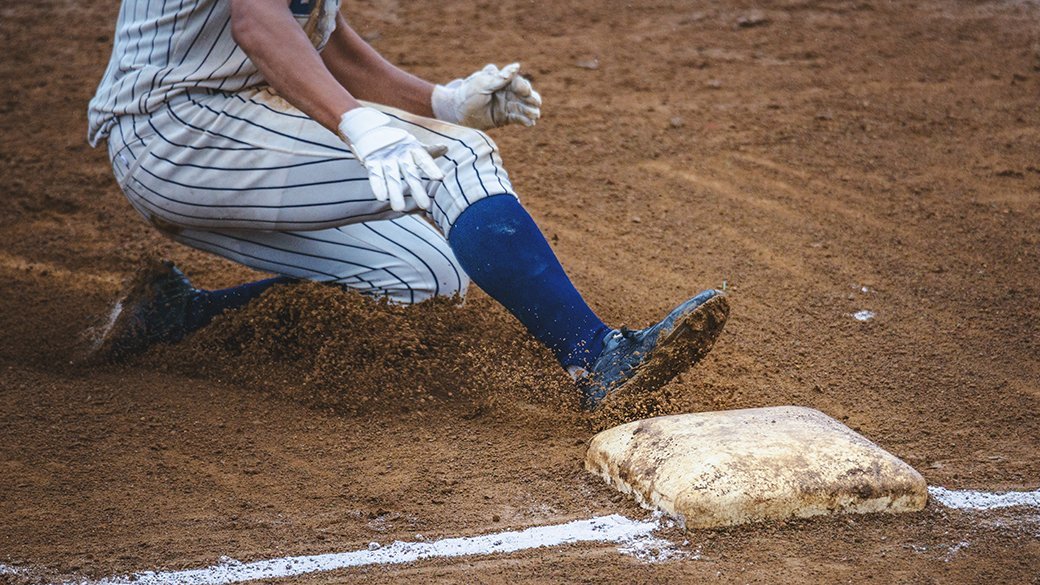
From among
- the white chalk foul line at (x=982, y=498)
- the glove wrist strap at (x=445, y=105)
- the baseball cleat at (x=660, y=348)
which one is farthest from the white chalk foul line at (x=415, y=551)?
the glove wrist strap at (x=445, y=105)

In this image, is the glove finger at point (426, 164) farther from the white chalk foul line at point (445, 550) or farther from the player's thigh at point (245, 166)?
the white chalk foul line at point (445, 550)

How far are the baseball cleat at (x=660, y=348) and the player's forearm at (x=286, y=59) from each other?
745 millimetres

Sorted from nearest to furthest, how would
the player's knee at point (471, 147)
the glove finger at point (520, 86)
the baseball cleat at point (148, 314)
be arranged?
the player's knee at point (471, 147)
the glove finger at point (520, 86)
the baseball cleat at point (148, 314)

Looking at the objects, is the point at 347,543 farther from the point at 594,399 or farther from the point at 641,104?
the point at 641,104

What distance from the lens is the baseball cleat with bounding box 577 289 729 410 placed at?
7.38ft

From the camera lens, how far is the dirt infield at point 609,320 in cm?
207

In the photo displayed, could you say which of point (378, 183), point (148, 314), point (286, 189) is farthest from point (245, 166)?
point (148, 314)

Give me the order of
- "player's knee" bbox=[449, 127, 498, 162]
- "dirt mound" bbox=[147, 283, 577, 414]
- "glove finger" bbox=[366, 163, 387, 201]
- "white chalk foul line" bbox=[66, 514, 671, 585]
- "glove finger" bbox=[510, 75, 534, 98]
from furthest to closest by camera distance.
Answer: "glove finger" bbox=[510, 75, 534, 98]
"dirt mound" bbox=[147, 283, 577, 414]
"player's knee" bbox=[449, 127, 498, 162]
"glove finger" bbox=[366, 163, 387, 201]
"white chalk foul line" bbox=[66, 514, 671, 585]

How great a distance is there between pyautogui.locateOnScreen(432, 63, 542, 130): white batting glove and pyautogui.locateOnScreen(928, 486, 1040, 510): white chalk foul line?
50.2 inches

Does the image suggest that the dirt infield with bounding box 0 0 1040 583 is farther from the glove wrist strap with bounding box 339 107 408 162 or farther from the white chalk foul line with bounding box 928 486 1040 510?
the glove wrist strap with bounding box 339 107 408 162

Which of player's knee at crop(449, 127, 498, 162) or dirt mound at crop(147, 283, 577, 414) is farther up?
player's knee at crop(449, 127, 498, 162)

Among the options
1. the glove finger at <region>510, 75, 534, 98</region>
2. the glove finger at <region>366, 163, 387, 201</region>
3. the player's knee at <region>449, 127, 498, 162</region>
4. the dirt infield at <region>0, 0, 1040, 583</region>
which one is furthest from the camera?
the glove finger at <region>510, 75, 534, 98</region>

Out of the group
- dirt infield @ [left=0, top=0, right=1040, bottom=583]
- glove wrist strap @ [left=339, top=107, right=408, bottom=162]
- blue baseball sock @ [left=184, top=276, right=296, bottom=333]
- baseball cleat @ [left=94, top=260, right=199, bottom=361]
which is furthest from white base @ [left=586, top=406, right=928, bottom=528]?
baseball cleat @ [left=94, top=260, right=199, bottom=361]

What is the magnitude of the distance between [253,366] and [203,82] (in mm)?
695
